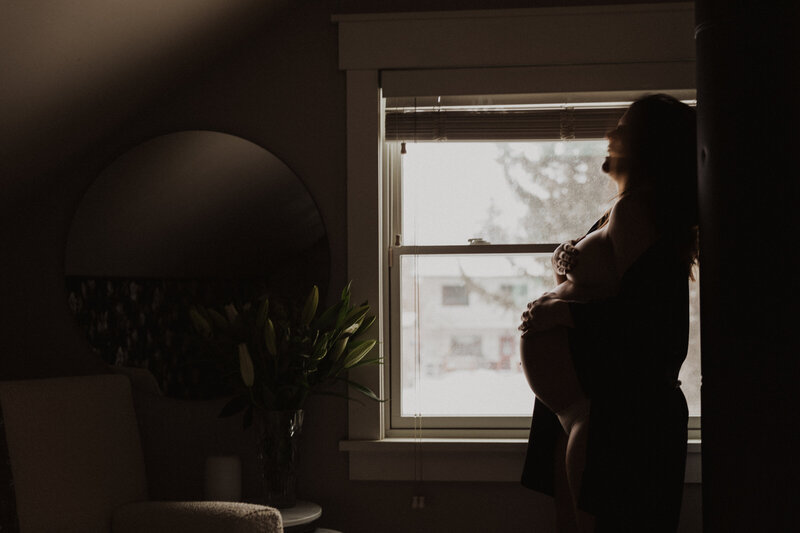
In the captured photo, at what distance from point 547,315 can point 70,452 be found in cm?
150

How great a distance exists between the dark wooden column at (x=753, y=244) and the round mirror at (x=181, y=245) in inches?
60.9

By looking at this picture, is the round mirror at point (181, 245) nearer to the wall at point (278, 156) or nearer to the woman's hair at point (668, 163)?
the wall at point (278, 156)

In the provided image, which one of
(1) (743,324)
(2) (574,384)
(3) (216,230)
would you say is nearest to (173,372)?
(3) (216,230)

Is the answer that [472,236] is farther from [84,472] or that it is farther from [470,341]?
[84,472]

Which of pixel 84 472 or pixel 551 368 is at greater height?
pixel 551 368

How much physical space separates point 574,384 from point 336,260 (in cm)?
104

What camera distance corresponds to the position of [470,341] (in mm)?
2988

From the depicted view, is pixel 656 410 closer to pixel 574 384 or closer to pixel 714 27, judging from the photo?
pixel 574 384

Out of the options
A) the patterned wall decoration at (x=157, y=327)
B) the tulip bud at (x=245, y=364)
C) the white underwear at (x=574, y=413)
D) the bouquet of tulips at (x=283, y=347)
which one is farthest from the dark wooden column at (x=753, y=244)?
the patterned wall decoration at (x=157, y=327)

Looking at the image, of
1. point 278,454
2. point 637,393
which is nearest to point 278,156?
point 278,454

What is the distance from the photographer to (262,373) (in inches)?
103

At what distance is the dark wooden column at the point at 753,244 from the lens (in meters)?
1.65

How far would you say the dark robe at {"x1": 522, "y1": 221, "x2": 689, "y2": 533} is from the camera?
2.19 metres

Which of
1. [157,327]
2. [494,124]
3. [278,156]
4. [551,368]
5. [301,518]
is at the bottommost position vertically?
[301,518]
